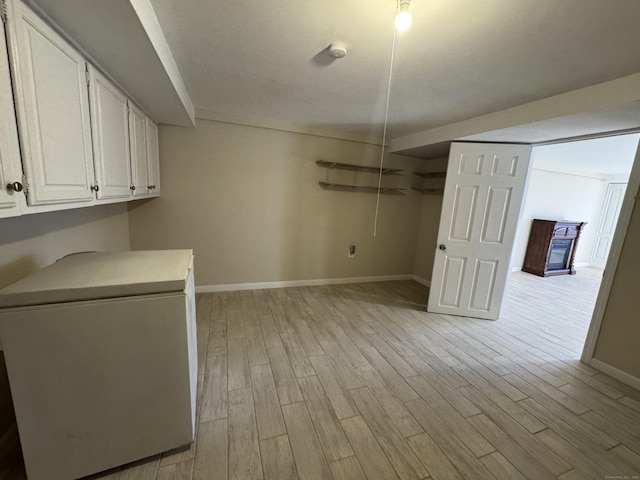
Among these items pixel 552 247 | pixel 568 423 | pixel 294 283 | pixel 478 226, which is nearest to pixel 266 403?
pixel 568 423

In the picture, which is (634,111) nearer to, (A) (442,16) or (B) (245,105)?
(A) (442,16)

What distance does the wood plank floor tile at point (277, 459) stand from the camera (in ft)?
4.31

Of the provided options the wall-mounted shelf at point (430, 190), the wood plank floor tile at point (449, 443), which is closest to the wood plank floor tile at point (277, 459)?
the wood plank floor tile at point (449, 443)

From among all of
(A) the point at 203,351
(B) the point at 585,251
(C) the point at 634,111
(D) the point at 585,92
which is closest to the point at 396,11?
(D) the point at 585,92

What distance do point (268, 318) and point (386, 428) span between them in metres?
1.66

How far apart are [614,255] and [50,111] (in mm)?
4027

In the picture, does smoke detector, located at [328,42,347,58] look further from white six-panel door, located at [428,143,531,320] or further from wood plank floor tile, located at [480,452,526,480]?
wood plank floor tile, located at [480,452,526,480]

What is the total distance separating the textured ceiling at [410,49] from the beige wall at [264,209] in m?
0.88

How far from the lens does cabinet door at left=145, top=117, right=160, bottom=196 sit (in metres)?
2.51

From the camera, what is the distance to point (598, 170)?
17.4 ft

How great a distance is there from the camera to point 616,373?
219 centimetres

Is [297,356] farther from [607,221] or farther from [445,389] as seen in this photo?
[607,221]

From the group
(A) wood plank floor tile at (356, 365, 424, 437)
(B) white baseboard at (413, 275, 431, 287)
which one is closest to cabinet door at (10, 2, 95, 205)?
(A) wood plank floor tile at (356, 365, 424, 437)

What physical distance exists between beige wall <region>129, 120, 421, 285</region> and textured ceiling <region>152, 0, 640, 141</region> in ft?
2.89
